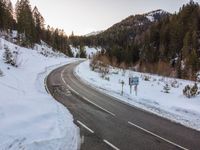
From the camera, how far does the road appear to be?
8413 millimetres

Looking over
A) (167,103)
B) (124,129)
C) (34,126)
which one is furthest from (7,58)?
(124,129)

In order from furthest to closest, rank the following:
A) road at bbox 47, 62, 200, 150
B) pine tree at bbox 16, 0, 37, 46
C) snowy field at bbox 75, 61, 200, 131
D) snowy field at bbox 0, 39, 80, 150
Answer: pine tree at bbox 16, 0, 37, 46 → snowy field at bbox 75, 61, 200, 131 → road at bbox 47, 62, 200, 150 → snowy field at bbox 0, 39, 80, 150

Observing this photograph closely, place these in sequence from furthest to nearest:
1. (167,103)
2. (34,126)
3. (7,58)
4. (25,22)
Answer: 1. (25,22)
2. (7,58)
3. (167,103)
4. (34,126)

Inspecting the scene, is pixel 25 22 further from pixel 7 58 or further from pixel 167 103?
pixel 167 103

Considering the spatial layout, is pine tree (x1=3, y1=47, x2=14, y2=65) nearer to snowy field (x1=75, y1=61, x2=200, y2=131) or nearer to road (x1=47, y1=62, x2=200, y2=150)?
snowy field (x1=75, y1=61, x2=200, y2=131)

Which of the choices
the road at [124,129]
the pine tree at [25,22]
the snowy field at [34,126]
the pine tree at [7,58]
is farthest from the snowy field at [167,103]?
the pine tree at [25,22]

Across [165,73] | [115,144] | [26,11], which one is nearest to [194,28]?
[165,73]

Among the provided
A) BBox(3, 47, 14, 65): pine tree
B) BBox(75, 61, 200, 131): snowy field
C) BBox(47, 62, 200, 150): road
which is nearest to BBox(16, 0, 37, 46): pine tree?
BBox(3, 47, 14, 65): pine tree

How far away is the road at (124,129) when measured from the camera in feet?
27.6

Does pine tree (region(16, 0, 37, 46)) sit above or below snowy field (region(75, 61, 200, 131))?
above

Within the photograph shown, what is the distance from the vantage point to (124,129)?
10.1m

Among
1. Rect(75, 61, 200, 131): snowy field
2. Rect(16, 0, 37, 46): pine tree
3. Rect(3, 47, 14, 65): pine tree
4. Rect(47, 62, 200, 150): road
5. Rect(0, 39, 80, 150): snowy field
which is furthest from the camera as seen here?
Rect(16, 0, 37, 46): pine tree

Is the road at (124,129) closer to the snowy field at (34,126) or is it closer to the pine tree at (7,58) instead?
the snowy field at (34,126)

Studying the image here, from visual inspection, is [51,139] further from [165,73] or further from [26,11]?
[26,11]
